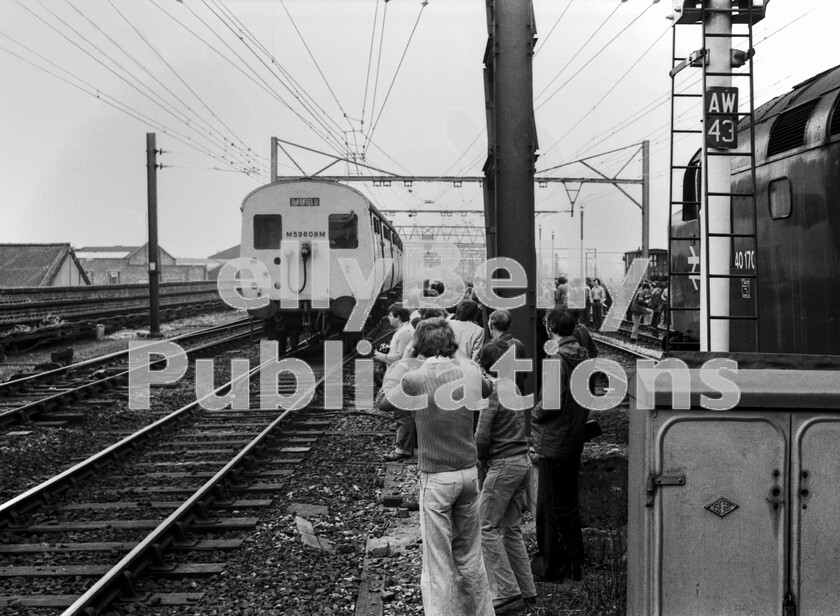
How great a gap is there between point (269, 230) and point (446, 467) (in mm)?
12802

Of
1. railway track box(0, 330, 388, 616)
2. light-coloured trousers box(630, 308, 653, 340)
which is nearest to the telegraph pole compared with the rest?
railway track box(0, 330, 388, 616)

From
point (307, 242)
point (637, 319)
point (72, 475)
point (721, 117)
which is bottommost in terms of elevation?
point (72, 475)

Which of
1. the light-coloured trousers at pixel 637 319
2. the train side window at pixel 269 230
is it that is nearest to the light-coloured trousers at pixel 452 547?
the train side window at pixel 269 230

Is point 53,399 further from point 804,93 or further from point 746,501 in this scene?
point 746,501

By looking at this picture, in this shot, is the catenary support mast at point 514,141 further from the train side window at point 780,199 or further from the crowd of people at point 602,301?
the crowd of people at point 602,301

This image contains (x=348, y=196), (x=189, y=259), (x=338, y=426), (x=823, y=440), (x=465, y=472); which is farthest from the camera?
(x=189, y=259)

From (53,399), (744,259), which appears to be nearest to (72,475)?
(53,399)

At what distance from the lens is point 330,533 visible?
6664mm

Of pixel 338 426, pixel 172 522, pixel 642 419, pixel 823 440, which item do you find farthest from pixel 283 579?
pixel 338 426

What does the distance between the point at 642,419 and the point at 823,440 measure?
2.49ft

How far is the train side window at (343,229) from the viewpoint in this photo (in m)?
16.5

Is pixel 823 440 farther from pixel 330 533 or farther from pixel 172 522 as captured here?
pixel 172 522

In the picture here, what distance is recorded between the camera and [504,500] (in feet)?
16.0

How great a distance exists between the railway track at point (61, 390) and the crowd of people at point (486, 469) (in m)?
7.35
